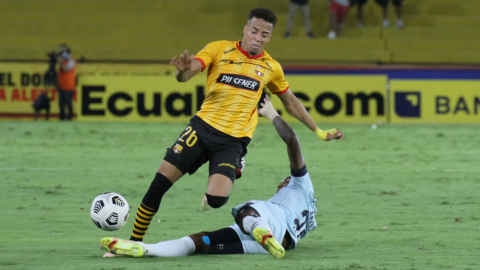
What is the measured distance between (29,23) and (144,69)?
5993mm

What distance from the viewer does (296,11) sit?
20562 mm

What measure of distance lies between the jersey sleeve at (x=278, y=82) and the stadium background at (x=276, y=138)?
1.37 m

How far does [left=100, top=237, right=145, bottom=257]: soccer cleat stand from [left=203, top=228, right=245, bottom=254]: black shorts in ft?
1.94

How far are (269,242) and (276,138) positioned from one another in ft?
31.8

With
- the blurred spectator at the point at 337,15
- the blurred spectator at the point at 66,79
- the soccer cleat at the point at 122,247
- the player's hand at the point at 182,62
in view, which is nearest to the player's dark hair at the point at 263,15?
the player's hand at the point at 182,62

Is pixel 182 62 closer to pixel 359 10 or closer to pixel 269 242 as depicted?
pixel 269 242

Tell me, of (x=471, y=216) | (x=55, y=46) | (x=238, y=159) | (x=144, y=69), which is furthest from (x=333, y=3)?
(x=238, y=159)

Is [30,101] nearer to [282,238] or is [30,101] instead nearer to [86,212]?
[86,212]

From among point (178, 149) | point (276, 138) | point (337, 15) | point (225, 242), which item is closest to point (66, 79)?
point (276, 138)

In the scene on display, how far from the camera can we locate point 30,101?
18250mm

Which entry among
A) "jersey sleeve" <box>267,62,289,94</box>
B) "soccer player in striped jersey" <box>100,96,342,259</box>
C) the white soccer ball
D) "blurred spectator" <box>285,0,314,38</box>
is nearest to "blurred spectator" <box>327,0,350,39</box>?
"blurred spectator" <box>285,0,314,38</box>

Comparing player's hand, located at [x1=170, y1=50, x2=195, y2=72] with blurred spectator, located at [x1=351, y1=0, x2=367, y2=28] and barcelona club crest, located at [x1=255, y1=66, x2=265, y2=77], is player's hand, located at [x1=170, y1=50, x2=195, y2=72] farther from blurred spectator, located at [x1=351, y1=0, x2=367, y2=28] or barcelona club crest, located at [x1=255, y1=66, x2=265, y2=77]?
blurred spectator, located at [x1=351, y1=0, x2=367, y2=28]

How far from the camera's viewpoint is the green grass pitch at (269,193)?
214 inches

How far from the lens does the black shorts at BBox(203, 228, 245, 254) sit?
18.3ft
